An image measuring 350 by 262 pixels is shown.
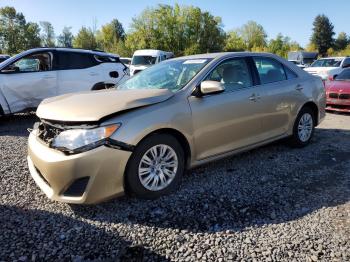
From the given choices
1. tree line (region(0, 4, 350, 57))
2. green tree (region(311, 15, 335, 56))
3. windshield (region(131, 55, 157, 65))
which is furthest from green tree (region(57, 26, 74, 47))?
windshield (region(131, 55, 157, 65))

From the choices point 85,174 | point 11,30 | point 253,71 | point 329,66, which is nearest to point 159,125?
point 85,174

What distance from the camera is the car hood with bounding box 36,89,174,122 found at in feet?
11.3

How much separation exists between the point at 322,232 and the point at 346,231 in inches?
9.0

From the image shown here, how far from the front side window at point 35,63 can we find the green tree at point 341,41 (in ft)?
273

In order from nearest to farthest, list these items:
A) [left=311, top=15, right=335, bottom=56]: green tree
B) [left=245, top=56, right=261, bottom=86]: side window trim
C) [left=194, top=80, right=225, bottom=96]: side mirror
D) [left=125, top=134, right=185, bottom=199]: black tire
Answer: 1. [left=125, top=134, right=185, bottom=199]: black tire
2. [left=194, top=80, right=225, bottom=96]: side mirror
3. [left=245, top=56, right=261, bottom=86]: side window trim
4. [left=311, top=15, right=335, bottom=56]: green tree

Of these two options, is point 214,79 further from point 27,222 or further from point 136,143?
point 27,222

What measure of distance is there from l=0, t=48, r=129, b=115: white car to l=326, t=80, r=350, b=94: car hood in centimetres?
600

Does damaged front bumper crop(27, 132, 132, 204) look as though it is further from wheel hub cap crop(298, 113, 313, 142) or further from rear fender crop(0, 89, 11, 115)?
rear fender crop(0, 89, 11, 115)

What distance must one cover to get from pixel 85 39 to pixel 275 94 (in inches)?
2699

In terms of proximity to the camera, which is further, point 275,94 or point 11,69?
point 11,69

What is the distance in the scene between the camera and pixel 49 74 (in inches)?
331

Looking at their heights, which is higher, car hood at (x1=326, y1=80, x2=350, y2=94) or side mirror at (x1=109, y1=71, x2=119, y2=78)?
side mirror at (x1=109, y1=71, x2=119, y2=78)

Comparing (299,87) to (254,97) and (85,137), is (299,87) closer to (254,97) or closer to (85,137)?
(254,97)

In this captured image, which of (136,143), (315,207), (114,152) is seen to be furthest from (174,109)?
(315,207)
